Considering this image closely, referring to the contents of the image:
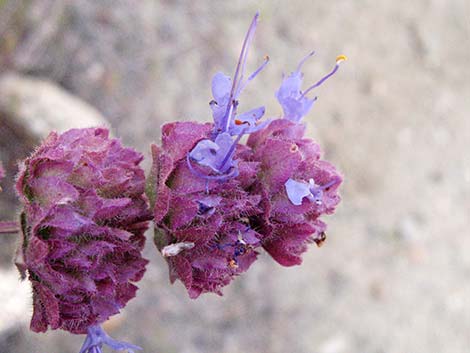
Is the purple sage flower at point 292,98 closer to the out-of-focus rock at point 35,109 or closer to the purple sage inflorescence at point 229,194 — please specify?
the purple sage inflorescence at point 229,194

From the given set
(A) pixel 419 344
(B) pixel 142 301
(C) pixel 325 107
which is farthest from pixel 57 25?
(A) pixel 419 344

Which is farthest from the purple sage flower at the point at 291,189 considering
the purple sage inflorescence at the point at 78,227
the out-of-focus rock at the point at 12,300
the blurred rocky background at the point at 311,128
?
the out-of-focus rock at the point at 12,300

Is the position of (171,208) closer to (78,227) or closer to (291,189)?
(78,227)

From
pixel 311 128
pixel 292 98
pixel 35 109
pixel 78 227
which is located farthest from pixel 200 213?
pixel 311 128

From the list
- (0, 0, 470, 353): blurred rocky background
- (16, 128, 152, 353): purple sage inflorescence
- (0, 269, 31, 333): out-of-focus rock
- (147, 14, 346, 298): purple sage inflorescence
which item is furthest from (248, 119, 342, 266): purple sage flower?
(0, 269, 31, 333): out-of-focus rock

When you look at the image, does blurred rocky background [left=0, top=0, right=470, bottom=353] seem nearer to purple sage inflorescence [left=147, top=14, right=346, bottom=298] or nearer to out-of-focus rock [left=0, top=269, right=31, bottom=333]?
out-of-focus rock [left=0, top=269, right=31, bottom=333]

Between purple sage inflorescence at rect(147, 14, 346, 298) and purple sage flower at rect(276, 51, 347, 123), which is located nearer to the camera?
purple sage inflorescence at rect(147, 14, 346, 298)
